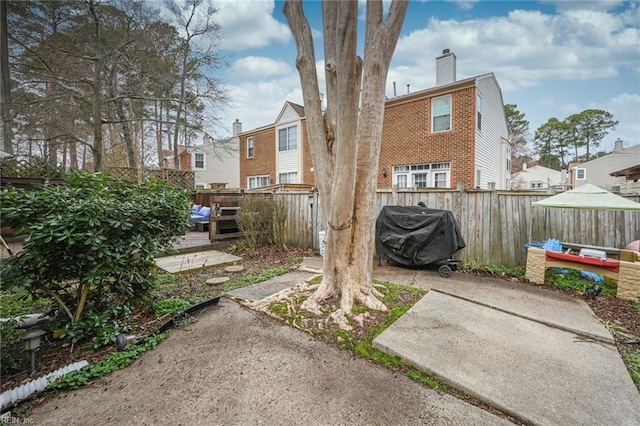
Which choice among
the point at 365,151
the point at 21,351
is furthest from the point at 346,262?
the point at 21,351

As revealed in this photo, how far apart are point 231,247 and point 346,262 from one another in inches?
165

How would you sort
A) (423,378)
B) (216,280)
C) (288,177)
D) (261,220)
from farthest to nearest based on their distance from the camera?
(288,177), (261,220), (216,280), (423,378)

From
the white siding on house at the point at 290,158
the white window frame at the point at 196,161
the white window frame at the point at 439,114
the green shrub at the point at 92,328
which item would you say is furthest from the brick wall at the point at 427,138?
the white window frame at the point at 196,161

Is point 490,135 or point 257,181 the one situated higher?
point 490,135

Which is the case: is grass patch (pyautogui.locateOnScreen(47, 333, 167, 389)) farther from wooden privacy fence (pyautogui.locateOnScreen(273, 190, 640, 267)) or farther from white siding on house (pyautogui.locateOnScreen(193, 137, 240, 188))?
white siding on house (pyautogui.locateOnScreen(193, 137, 240, 188))

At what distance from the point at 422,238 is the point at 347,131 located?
2771mm

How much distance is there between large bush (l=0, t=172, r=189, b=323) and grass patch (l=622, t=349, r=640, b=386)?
4.36m

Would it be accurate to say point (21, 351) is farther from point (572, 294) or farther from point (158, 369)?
point (572, 294)

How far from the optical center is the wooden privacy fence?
4230 mm

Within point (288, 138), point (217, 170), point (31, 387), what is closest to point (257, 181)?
point (288, 138)

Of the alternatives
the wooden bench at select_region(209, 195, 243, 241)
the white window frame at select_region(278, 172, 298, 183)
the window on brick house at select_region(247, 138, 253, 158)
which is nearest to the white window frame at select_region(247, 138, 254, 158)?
the window on brick house at select_region(247, 138, 253, 158)

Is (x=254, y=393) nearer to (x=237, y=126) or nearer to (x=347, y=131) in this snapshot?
(x=347, y=131)

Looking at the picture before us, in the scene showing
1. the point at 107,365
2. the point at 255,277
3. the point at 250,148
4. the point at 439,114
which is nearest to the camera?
the point at 107,365

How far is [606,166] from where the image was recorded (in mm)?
22266
